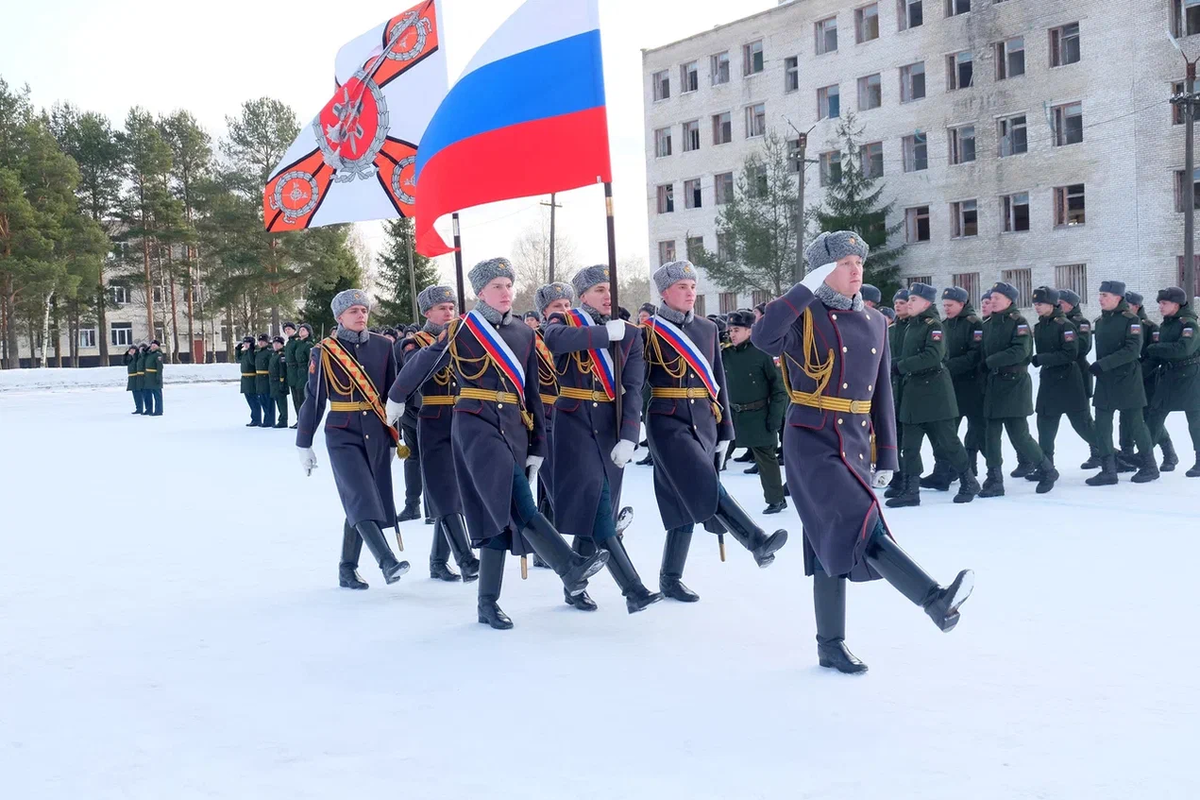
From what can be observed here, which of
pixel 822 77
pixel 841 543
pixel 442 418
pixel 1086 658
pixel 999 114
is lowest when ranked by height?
pixel 1086 658

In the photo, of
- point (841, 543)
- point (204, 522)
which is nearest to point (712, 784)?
point (841, 543)

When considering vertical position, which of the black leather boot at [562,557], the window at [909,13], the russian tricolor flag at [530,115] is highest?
the window at [909,13]

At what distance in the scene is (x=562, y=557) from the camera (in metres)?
6.24

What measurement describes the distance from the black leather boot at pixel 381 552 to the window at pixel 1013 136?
133 ft

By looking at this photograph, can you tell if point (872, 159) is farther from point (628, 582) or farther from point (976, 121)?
point (628, 582)

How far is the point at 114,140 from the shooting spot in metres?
66.7

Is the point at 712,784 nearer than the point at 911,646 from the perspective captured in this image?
Yes

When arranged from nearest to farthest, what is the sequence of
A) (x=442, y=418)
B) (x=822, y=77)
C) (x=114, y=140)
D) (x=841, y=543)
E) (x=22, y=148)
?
(x=841, y=543) < (x=442, y=418) < (x=822, y=77) < (x=22, y=148) < (x=114, y=140)

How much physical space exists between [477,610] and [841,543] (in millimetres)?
2439

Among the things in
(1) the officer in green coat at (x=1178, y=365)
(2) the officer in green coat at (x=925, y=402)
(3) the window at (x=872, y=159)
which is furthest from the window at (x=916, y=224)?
(2) the officer in green coat at (x=925, y=402)

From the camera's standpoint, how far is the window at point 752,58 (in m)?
52.5

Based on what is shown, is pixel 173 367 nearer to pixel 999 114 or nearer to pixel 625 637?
pixel 999 114

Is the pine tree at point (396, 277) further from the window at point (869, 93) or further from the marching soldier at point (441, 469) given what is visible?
the marching soldier at point (441, 469)

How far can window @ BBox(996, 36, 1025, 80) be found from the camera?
43.0m
